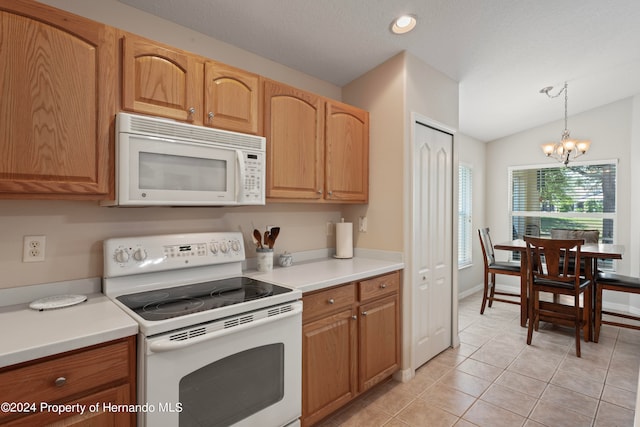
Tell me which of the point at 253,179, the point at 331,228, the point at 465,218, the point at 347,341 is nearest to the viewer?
the point at 253,179

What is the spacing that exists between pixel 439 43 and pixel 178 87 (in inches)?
73.1

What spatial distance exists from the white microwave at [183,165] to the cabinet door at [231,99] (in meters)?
0.07

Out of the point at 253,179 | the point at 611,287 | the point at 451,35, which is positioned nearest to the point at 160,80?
the point at 253,179

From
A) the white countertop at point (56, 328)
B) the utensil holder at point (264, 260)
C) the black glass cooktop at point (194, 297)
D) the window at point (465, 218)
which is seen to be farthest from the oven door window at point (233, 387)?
the window at point (465, 218)

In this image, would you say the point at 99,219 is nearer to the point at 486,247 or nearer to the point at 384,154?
the point at 384,154

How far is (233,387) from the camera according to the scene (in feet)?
4.75

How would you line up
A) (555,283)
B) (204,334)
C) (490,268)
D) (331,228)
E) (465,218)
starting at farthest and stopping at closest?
(465,218) < (490,268) < (555,283) < (331,228) < (204,334)

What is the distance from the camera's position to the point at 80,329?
1.14 m

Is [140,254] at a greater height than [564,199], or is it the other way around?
[564,199]

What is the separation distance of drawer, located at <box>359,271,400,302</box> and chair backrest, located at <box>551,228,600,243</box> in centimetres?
322

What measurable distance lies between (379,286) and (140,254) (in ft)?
4.86

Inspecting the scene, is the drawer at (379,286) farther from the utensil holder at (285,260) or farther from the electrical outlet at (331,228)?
the electrical outlet at (331,228)

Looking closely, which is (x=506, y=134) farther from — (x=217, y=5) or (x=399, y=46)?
(x=217, y=5)

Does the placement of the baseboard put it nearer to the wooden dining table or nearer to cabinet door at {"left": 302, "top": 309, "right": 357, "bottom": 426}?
cabinet door at {"left": 302, "top": 309, "right": 357, "bottom": 426}
